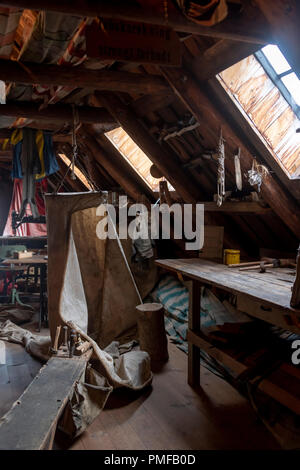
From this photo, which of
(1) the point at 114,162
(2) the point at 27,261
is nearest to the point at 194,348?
(2) the point at 27,261

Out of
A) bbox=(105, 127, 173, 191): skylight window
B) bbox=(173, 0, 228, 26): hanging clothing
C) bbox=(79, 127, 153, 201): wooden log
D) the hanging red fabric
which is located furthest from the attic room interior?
the hanging red fabric

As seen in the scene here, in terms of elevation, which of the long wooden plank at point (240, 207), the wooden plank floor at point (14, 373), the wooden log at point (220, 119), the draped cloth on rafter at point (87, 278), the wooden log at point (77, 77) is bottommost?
the wooden plank floor at point (14, 373)

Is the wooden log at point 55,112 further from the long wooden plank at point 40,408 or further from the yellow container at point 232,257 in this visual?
the long wooden plank at point 40,408

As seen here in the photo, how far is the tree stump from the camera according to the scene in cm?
381

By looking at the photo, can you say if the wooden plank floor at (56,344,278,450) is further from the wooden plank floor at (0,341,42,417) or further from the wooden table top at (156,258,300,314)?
the wooden table top at (156,258,300,314)

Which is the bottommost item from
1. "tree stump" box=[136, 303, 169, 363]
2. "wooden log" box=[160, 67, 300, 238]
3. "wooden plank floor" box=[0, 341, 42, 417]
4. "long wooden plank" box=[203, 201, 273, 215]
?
"wooden plank floor" box=[0, 341, 42, 417]

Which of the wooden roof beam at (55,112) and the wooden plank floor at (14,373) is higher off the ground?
the wooden roof beam at (55,112)

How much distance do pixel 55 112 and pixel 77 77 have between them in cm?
117

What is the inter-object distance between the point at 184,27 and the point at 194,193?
7.73 feet

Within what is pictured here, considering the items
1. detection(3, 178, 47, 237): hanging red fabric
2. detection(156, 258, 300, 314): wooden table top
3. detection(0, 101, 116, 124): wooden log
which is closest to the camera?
detection(156, 258, 300, 314): wooden table top

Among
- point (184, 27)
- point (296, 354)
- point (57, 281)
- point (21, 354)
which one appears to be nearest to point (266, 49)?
point (184, 27)

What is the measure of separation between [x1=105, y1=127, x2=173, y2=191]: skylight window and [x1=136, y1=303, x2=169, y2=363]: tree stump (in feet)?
7.17

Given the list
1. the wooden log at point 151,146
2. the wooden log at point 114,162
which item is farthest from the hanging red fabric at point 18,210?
the wooden log at point 151,146

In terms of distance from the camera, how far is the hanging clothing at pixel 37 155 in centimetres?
491
